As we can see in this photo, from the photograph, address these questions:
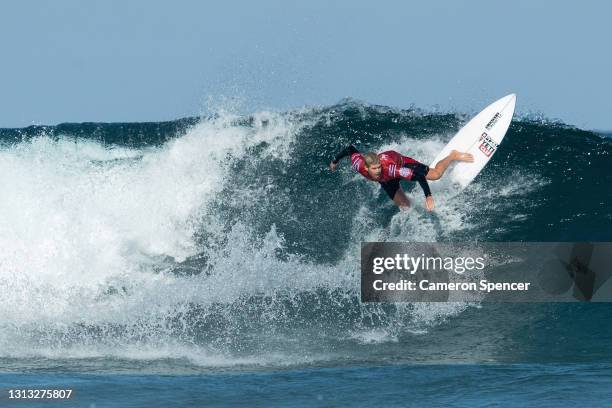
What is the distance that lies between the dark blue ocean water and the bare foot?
0.42 metres

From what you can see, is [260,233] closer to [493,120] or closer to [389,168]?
[389,168]

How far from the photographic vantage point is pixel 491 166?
→ 40.0 ft

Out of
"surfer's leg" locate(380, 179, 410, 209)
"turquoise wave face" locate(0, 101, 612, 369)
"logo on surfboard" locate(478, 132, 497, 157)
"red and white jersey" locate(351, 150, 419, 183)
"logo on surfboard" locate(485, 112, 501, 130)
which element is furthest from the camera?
"logo on surfboard" locate(485, 112, 501, 130)

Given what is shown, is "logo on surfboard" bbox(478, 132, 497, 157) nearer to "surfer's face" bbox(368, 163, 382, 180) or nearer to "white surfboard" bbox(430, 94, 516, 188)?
"white surfboard" bbox(430, 94, 516, 188)

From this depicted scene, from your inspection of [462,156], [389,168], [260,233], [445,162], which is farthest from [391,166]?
[260,233]

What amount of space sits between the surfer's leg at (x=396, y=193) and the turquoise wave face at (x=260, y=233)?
1.29 ft

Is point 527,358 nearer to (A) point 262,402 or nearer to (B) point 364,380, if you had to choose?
(B) point 364,380

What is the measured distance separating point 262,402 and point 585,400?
2.51 m

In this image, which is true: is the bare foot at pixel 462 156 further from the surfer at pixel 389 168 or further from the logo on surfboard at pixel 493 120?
the surfer at pixel 389 168

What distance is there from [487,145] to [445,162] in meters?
0.84

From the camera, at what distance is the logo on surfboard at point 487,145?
37.6 ft

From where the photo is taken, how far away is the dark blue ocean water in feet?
24.0

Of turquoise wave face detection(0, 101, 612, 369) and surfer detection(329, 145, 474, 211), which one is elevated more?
surfer detection(329, 145, 474, 211)

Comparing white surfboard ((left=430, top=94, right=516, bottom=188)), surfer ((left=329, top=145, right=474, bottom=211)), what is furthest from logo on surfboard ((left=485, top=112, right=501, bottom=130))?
surfer ((left=329, top=145, right=474, bottom=211))
